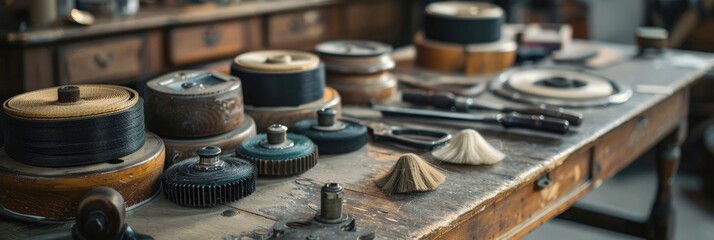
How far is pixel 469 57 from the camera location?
247 centimetres

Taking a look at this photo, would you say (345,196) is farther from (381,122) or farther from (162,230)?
(381,122)

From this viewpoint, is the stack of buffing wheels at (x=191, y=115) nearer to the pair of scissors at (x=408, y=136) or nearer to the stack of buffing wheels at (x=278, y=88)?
the stack of buffing wheels at (x=278, y=88)

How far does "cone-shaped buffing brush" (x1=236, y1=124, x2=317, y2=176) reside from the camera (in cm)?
148

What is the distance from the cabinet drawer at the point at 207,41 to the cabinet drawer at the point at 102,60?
0.19 meters

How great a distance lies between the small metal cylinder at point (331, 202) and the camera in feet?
4.06

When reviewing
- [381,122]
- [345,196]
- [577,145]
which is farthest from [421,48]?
[345,196]

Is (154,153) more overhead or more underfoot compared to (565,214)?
more overhead

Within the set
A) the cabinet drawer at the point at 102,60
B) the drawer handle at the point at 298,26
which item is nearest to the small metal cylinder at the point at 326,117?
the cabinet drawer at the point at 102,60

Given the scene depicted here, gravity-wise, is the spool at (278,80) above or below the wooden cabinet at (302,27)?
above

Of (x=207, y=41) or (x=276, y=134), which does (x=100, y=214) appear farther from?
(x=207, y=41)

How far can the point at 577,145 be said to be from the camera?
1.80m

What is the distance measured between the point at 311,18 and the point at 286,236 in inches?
127

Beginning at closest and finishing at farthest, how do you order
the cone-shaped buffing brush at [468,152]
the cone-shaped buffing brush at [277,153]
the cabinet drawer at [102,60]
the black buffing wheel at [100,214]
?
1. the black buffing wheel at [100,214]
2. the cone-shaped buffing brush at [277,153]
3. the cone-shaped buffing brush at [468,152]
4. the cabinet drawer at [102,60]

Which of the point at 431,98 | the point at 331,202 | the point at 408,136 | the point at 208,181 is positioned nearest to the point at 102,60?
the point at 431,98
